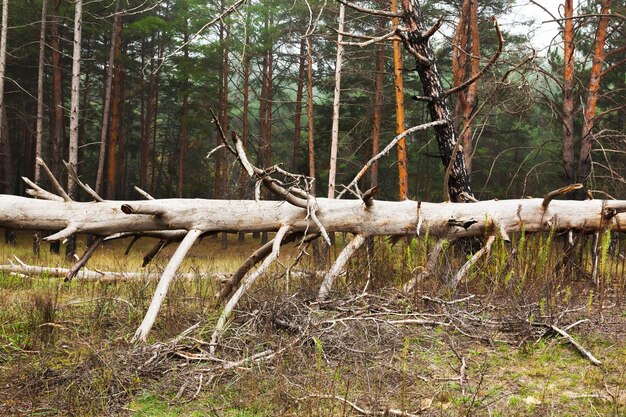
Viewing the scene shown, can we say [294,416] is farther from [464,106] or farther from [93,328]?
[464,106]

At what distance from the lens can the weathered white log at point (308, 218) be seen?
5387 millimetres

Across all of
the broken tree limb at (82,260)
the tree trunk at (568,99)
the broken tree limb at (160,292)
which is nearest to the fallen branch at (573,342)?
the broken tree limb at (160,292)

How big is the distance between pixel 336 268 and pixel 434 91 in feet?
11.6

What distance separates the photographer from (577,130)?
944 inches

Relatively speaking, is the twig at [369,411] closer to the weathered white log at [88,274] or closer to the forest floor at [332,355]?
the forest floor at [332,355]

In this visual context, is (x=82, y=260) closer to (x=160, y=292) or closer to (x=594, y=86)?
(x=160, y=292)

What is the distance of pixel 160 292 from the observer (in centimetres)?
484

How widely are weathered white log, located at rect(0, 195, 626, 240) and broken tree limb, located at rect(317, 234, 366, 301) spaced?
17 centimetres

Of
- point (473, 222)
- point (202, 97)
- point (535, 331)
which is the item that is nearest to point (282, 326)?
point (535, 331)

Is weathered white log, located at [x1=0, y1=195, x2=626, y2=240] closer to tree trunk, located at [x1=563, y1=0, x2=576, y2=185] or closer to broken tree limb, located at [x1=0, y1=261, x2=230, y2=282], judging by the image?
broken tree limb, located at [x1=0, y1=261, x2=230, y2=282]

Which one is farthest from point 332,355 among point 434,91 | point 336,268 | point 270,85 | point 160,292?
point 270,85

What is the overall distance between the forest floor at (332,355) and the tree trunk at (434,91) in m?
2.09

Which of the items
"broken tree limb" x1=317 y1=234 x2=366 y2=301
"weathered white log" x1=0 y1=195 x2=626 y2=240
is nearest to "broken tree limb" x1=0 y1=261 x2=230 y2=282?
"weathered white log" x1=0 y1=195 x2=626 y2=240

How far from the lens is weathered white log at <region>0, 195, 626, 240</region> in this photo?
539 centimetres
